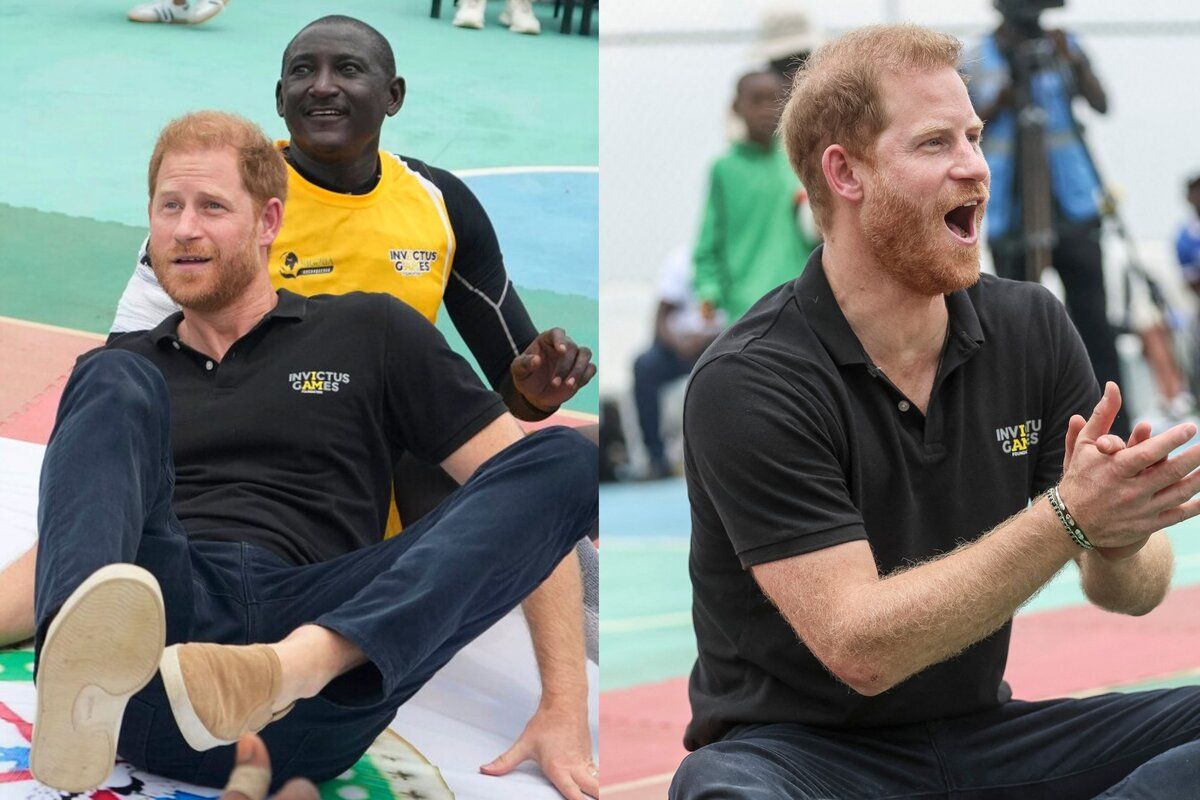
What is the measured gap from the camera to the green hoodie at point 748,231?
6008 mm

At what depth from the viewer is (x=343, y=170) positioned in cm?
275

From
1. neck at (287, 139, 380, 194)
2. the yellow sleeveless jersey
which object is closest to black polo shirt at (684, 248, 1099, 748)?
the yellow sleeveless jersey

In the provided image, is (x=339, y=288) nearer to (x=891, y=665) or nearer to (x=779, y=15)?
(x=891, y=665)

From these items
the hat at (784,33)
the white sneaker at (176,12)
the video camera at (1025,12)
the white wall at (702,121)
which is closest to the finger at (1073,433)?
the white sneaker at (176,12)

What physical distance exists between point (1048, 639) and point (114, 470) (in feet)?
10.6

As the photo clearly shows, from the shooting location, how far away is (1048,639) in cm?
466

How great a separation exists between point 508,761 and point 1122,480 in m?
1.26

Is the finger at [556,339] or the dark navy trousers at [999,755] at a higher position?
the finger at [556,339]

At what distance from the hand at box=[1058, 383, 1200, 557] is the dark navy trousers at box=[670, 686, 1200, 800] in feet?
1.26

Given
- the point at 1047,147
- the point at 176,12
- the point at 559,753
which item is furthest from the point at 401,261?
the point at 1047,147

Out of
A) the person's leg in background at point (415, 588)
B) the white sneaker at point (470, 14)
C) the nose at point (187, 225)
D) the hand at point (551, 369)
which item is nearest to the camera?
the person's leg in background at point (415, 588)

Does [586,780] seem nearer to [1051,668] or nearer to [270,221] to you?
[270,221]

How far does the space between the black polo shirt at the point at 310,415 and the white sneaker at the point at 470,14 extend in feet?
1.89

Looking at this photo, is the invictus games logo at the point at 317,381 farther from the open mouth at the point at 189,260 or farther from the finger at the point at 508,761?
the finger at the point at 508,761
